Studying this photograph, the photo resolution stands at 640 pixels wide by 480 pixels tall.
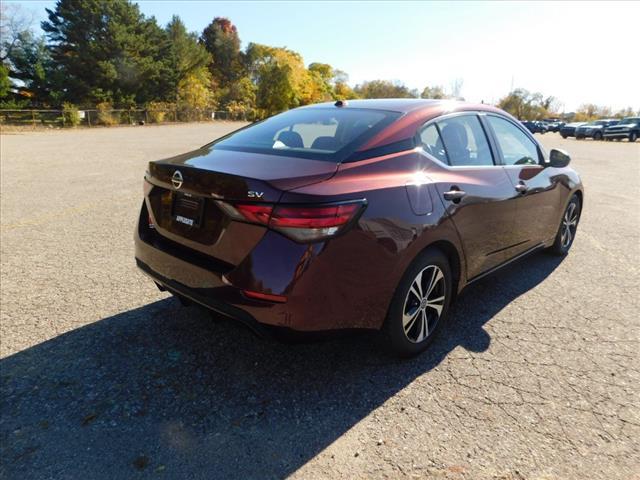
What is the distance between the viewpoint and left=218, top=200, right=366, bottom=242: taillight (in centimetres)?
215

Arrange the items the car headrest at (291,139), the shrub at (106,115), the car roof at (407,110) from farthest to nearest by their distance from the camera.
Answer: the shrub at (106,115)
the car headrest at (291,139)
the car roof at (407,110)

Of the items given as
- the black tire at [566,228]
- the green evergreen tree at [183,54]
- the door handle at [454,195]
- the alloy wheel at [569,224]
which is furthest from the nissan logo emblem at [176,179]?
the green evergreen tree at [183,54]

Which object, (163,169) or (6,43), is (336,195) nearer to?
(163,169)

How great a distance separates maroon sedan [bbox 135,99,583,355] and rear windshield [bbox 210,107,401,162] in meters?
0.01

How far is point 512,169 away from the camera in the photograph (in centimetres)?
371

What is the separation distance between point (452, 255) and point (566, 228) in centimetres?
277

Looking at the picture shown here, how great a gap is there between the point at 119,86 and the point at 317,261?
50.8m

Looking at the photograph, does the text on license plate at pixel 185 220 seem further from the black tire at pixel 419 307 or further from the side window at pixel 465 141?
the side window at pixel 465 141

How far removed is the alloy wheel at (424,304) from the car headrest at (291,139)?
1154 mm

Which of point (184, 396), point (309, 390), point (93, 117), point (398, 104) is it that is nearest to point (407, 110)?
point (398, 104)

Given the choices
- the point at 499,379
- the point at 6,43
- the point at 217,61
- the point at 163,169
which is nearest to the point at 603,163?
the point at 499,379

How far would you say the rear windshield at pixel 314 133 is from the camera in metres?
2.68

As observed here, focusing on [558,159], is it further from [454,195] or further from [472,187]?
[454,195]

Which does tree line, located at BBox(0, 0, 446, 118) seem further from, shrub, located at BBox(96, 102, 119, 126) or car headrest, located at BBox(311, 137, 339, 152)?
car headrest, located at BBox(311, 137, 339, 152)
